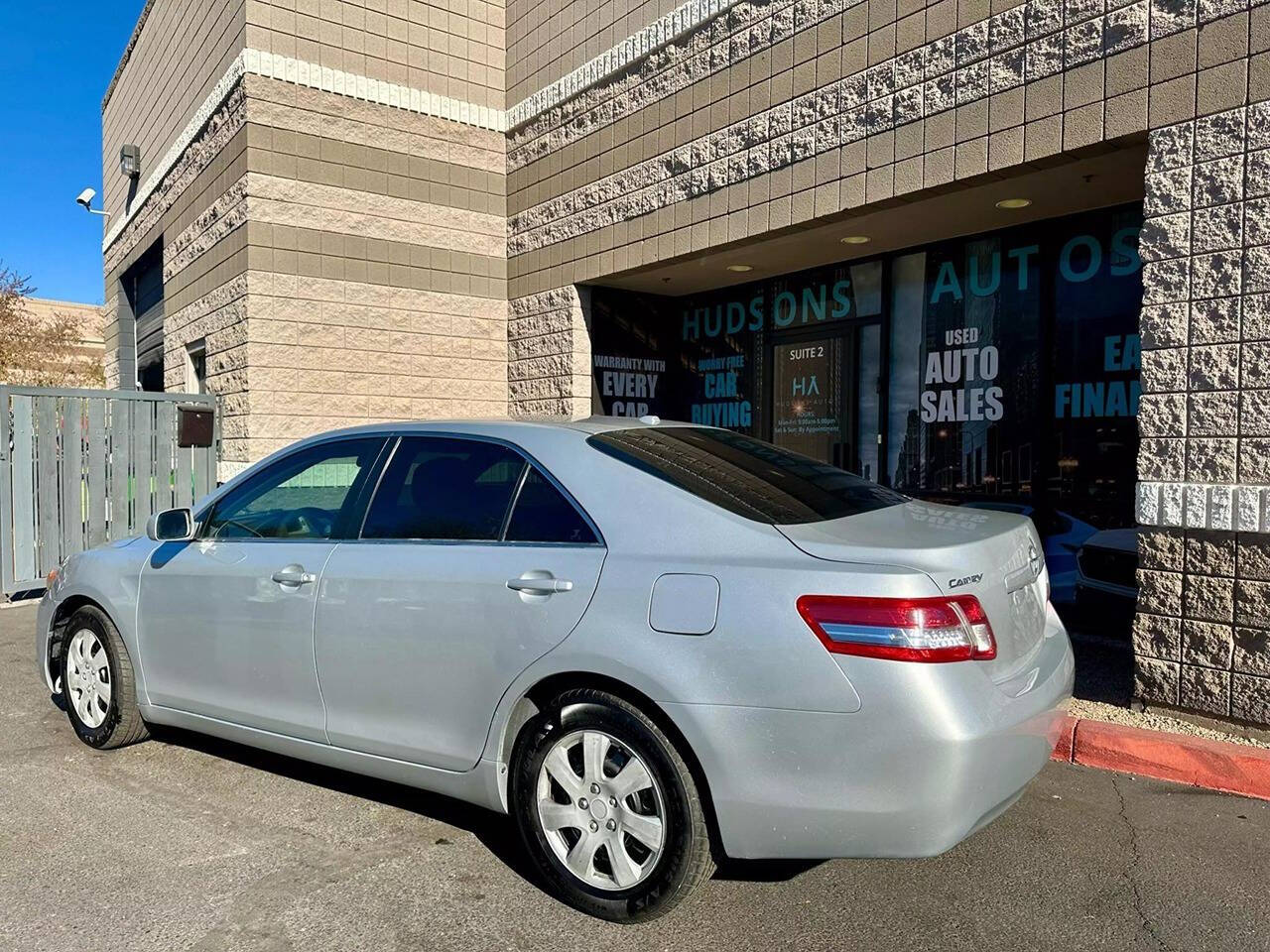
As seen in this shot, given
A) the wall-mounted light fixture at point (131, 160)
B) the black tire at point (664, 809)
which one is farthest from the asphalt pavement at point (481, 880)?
the wall-mounted light fixture at point (131, 160)

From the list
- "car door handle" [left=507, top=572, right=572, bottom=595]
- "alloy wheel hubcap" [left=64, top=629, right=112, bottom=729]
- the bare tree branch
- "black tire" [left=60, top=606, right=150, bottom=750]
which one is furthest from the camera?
the bare tree branch

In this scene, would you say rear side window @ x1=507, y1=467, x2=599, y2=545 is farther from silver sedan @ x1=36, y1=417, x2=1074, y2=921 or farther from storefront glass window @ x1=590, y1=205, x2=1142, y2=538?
storefront glass window @ x1=590, y1=205, x2=1142, y2=538

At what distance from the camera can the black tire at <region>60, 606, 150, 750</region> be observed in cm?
462

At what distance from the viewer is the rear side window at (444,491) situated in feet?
11.9

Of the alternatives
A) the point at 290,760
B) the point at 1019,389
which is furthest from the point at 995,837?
the point at 1019,389

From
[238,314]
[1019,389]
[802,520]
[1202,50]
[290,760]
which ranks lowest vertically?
[290,760]

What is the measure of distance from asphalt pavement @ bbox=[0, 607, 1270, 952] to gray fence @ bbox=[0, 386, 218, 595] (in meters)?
5.04

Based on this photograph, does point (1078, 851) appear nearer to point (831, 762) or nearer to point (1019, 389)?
point (831, 762)

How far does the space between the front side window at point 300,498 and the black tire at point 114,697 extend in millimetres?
810

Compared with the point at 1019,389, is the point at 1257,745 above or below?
below

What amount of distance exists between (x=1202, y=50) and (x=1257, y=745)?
354 centimetres

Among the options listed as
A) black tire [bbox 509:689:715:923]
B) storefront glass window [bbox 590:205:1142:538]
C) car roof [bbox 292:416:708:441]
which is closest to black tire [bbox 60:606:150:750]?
car roof [bbox 292:416:708:441]

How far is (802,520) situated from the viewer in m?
3.17

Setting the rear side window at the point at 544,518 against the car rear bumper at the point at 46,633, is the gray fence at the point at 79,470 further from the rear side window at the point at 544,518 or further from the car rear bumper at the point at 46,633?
the rear side window at the point at 544,518
